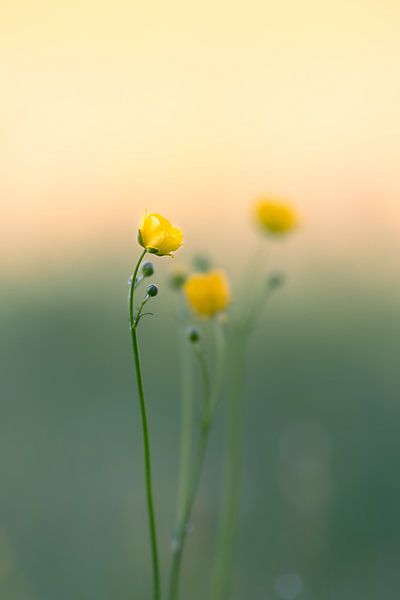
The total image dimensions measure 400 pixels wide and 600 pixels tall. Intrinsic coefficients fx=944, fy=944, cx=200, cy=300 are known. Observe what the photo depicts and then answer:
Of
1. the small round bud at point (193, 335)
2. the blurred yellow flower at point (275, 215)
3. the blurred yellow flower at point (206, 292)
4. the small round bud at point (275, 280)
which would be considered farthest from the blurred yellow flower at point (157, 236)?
the blurred yellow flower at point (275, 215)

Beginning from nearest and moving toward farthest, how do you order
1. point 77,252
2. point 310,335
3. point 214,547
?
1. point 214,547
2. point 310,335
3. point 77,252

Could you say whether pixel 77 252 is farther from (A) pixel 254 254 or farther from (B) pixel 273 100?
(B) pixel 273 100

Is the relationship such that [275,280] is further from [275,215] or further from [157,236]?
[157,236]

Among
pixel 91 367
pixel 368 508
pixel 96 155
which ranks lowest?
pixel 368 508

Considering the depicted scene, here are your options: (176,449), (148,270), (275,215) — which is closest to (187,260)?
(176,449)

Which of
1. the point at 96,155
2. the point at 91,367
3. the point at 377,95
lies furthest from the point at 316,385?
the point at 377,95

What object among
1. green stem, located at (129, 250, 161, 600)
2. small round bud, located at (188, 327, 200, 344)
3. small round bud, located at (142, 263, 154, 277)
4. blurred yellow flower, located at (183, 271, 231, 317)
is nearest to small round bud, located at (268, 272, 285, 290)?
blurred yellow flower, located at (183, 271, 231, 317)
